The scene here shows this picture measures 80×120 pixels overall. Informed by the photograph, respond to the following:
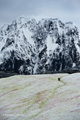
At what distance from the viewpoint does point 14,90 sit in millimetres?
59719

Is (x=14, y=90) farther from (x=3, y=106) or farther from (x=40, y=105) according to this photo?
(x=40, y=105)

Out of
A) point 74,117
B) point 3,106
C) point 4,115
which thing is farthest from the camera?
point 3,106

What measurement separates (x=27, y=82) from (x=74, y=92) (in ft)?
70.6

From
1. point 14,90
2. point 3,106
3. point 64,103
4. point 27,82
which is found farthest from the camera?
point 27,82

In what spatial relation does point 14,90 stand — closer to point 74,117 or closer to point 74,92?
point 74,92

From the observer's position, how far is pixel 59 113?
36.5 meters

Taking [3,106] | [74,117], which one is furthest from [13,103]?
[74,117]

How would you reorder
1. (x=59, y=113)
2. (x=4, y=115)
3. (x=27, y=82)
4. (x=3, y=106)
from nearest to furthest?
(x=59, y=113) → (x=4, y=115) → (x=3, y=106) → (x=27, y=82)

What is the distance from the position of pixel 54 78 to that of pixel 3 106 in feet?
63.8

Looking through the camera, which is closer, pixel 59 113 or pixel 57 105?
pixel 59 113

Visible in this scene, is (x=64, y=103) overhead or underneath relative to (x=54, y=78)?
underneath

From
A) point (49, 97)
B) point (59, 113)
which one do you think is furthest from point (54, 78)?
point (59, 113)

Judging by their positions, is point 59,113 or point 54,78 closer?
point 59,113

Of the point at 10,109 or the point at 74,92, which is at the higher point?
the point at 74,92
